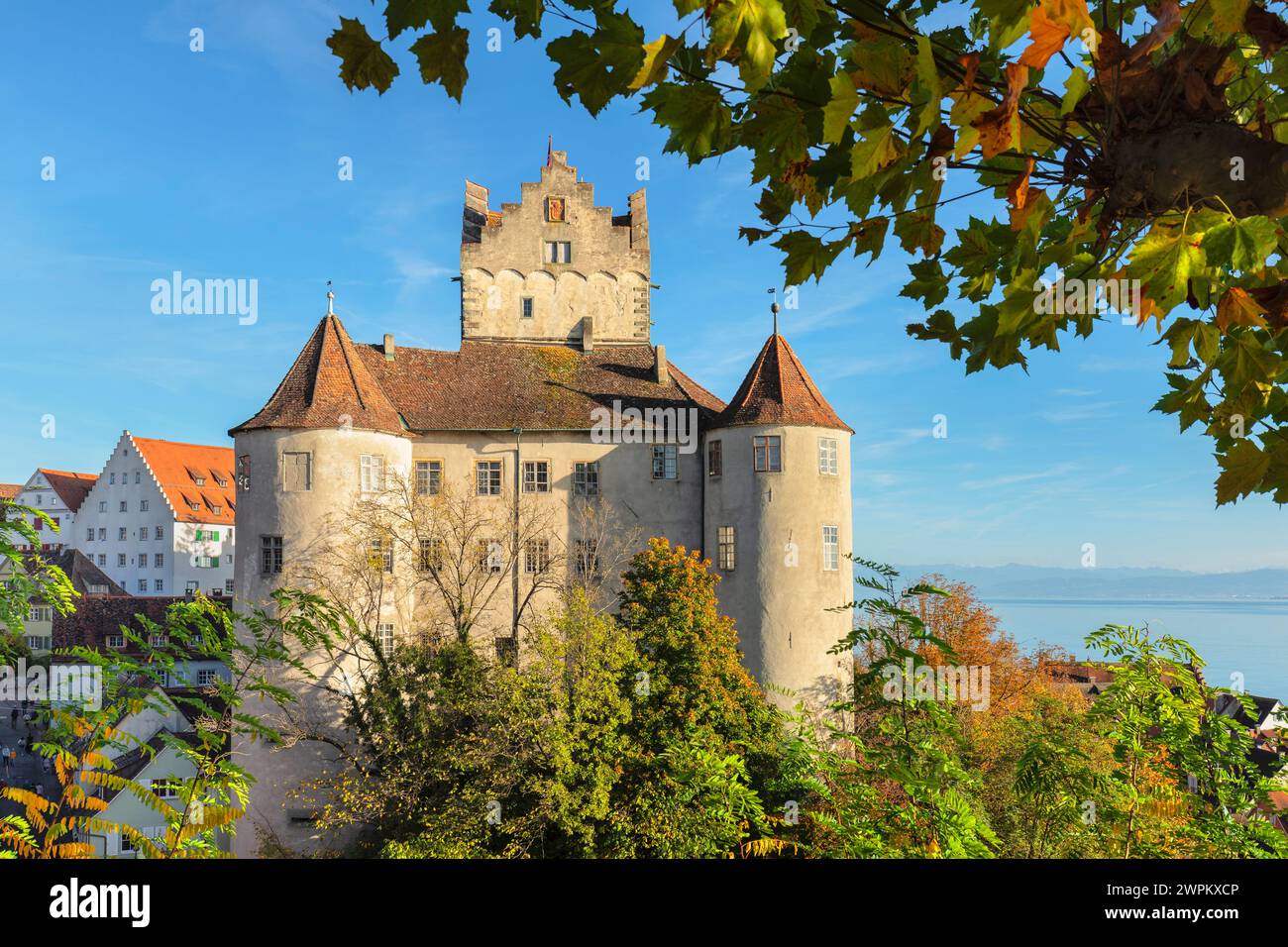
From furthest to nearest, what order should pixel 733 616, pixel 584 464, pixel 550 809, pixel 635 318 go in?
pixel 635 318 → pixel 584 464 → pixel 733 616 → pixel 550 809

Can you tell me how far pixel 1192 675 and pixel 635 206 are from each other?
115ft

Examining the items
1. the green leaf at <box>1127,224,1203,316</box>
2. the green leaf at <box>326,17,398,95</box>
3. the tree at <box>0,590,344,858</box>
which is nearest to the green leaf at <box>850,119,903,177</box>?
the green leaf at <box>1127,224,1203,316</box>

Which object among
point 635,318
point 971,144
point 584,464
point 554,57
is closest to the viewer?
point 971,144

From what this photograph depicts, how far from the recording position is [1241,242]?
7.29ft

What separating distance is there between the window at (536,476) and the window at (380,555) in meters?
5.12

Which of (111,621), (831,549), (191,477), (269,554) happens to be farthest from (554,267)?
(191,477)

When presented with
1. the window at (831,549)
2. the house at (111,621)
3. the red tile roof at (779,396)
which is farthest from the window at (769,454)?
the house at (111,621)

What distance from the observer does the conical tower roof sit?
Result: 26562 millimetres

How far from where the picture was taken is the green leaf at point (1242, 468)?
3250 mm

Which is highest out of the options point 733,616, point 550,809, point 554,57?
point 554,57
